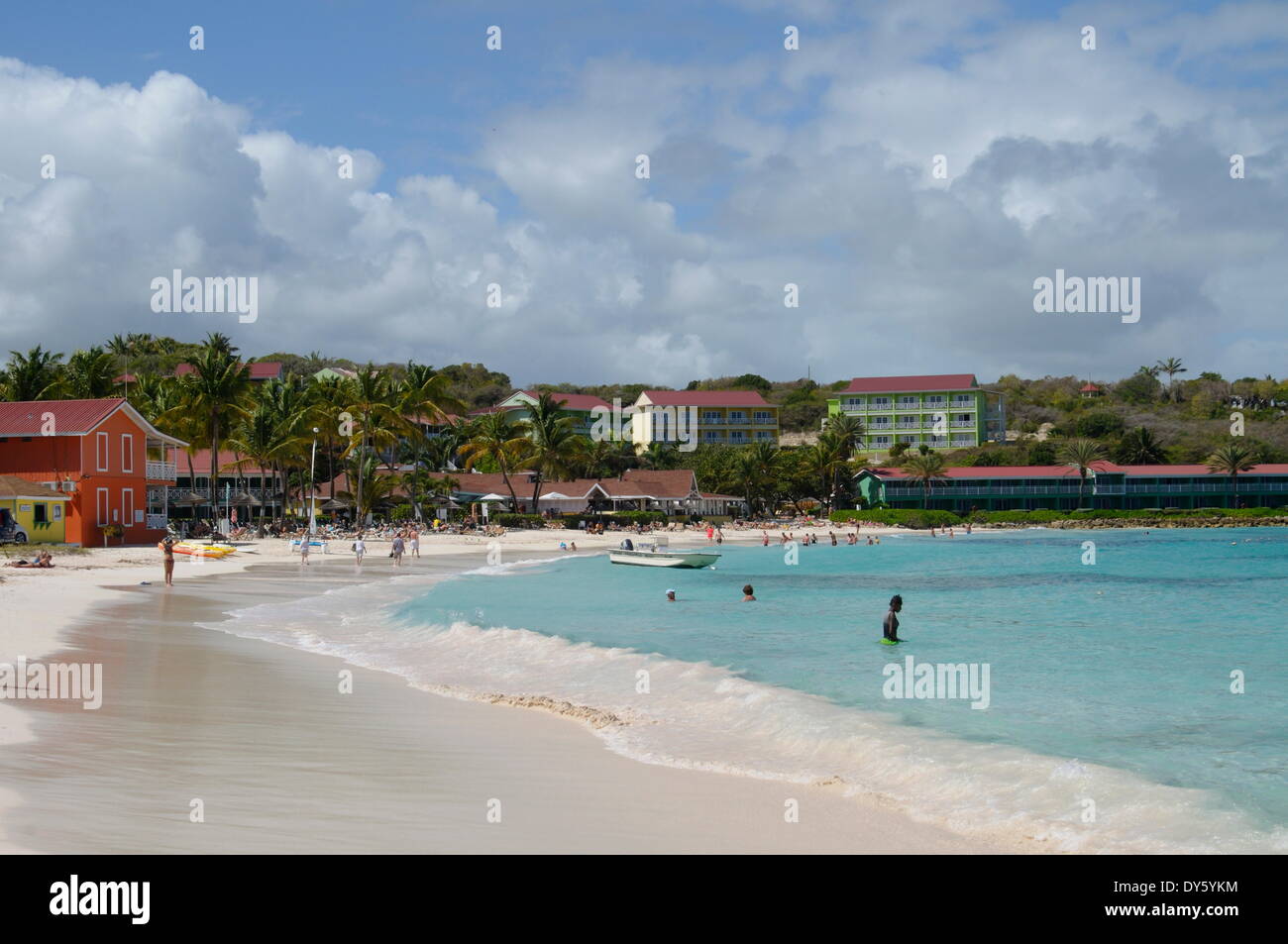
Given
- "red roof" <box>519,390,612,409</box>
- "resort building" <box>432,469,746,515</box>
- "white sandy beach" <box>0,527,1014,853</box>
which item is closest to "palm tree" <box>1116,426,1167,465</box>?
"resort building" <box>432,469,746,515</box>

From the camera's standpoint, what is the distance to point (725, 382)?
493 feet

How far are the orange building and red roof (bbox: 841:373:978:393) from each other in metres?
82.6

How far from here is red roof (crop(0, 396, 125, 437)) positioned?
40250 millimetres

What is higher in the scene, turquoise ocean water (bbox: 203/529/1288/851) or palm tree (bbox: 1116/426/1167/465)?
palm tree (bbox: 1116/426/1167/465)

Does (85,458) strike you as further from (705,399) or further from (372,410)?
(705,399)

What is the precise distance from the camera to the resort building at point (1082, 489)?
86.2m

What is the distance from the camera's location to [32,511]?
3881 centimetres

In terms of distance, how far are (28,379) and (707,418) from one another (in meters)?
70.1

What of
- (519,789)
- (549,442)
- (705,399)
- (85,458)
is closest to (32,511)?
(85,458)

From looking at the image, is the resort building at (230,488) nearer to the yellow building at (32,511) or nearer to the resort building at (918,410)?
the yellow building at (32,511)

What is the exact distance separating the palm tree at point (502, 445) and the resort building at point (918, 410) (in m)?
48.0

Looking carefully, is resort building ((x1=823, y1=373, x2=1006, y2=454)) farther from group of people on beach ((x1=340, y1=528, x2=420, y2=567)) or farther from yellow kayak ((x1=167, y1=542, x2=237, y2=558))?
yellow kayak ((x1=167, y1=542, x2=237, y2=558))
